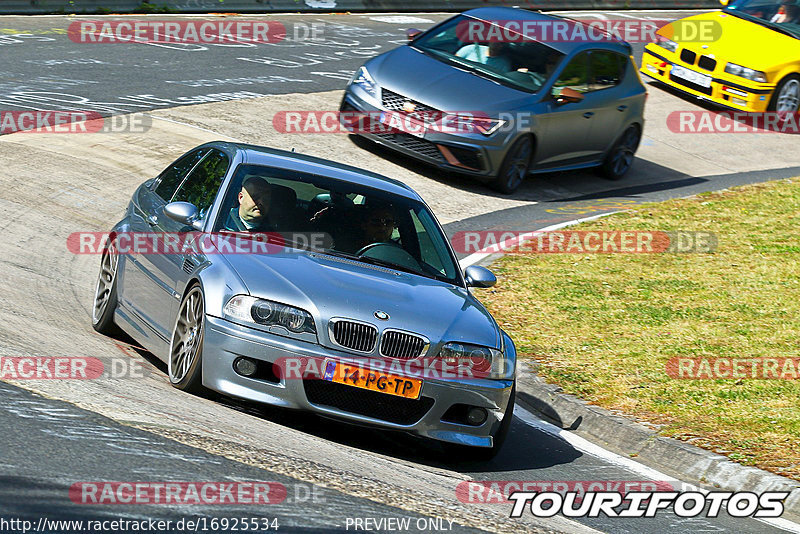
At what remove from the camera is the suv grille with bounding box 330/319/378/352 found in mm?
6738

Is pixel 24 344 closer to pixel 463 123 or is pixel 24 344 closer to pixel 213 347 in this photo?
pixel 213 347

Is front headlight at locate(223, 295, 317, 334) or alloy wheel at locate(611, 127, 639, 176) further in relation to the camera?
alloy wheel at locate(611, 127, 639, 176)

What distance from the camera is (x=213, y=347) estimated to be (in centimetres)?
675

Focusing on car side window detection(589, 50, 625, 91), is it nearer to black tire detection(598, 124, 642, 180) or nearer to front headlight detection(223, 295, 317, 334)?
black tire detection(598, 124, 642, 180)

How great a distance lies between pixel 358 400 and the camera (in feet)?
22.1

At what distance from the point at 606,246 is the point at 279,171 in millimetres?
6185

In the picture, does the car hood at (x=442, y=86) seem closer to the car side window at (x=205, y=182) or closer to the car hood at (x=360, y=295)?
the car side window at (x=205, y=182)

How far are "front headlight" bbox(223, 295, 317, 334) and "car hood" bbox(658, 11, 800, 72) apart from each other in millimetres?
14936

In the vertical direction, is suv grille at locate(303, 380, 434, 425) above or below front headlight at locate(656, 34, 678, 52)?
above

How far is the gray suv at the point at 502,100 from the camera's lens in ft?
48.5

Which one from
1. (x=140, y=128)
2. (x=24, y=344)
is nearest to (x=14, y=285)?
(x=24, y=344)

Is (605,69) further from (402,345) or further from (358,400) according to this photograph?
(358,400)

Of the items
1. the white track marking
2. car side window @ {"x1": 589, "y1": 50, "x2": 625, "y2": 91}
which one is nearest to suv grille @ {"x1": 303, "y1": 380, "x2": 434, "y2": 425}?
the white track marking

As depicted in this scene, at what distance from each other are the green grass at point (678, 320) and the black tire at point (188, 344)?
3.07 m
